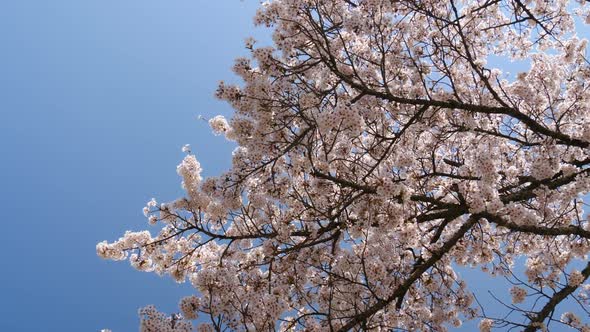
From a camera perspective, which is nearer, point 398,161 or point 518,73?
point 398,161

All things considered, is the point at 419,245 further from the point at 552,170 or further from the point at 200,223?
the point at 200,223

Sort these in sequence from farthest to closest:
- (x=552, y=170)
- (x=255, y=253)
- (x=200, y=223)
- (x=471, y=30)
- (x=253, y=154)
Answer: (x=471, y=30) → (x=255, y=253) → (x=200, y=223) → (x=253, y=154) → (x=552, y=170)

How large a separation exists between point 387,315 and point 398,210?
1.85 meters

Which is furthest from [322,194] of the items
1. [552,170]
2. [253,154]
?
[552,170]

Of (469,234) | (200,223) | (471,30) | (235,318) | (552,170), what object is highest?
(471,30)

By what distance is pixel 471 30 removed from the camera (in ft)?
30.0

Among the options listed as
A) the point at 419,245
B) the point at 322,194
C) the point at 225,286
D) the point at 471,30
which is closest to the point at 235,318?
the point at 225,286

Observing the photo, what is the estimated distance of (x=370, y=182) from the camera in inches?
263

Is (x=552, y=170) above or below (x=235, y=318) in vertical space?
above

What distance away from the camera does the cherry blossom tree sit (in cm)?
609

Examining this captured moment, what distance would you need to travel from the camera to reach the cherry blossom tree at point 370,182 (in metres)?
6.09

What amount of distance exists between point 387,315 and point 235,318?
8.77 ft

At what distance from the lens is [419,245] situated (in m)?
7.84

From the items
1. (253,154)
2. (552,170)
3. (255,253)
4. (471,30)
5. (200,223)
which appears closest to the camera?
(552,170)
